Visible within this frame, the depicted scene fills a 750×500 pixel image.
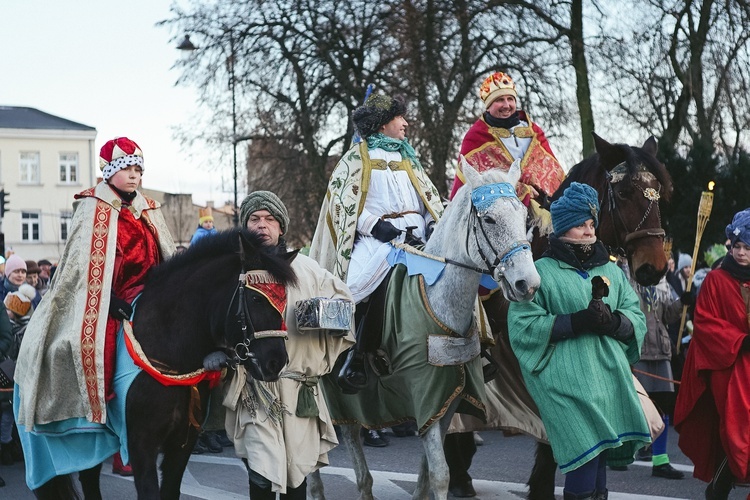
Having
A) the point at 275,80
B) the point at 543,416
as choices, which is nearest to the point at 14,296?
→ the point at 543,416

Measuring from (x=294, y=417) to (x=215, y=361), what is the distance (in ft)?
1.76

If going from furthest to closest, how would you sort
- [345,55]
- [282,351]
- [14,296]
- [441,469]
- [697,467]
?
[345,55] < [14,296] < [697,467] < [441,469] < [282,351]

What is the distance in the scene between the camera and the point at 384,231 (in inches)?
285

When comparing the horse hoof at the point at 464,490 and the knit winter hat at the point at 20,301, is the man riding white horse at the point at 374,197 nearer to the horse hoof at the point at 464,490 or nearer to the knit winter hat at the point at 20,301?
the horse hoof at the point at 464,490

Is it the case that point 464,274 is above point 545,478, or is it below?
above

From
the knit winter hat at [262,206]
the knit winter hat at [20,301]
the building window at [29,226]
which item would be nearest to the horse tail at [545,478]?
the knit winter hat at [262,206]

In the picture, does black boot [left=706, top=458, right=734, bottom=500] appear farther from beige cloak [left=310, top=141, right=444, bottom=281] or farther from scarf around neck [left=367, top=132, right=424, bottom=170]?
scarf around neck [left=367, top=132, right=424, bottom=170]

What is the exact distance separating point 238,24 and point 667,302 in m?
14.8

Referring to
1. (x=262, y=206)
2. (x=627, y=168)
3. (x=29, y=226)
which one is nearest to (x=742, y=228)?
(x=627, y=168)

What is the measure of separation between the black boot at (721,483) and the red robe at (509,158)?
225 cm

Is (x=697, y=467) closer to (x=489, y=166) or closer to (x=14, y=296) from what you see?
(x=489, y=166)

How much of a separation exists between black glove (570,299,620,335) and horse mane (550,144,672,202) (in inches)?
60.7

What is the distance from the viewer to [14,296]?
37.8 ft

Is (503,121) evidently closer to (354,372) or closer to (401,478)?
(354,372)
